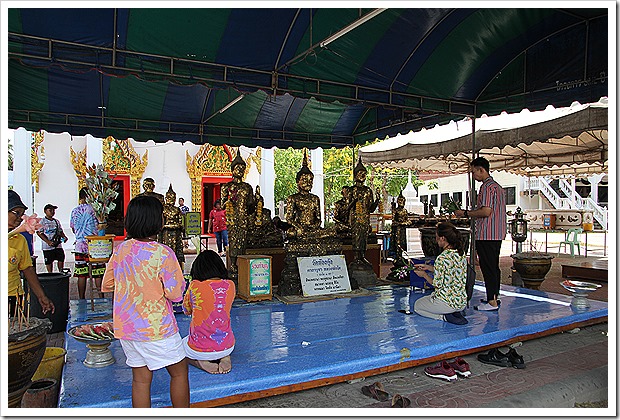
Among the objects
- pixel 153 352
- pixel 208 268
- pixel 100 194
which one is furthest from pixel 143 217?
pixel 100 194

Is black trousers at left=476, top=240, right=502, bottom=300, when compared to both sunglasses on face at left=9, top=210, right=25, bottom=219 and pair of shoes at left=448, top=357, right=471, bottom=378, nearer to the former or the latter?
pair of shoes at left=448, top=357, right=471, bottom=378

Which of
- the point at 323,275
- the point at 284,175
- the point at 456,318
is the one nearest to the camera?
the point at 456,318

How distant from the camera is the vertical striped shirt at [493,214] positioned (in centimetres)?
518

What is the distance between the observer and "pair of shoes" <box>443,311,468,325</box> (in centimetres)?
462

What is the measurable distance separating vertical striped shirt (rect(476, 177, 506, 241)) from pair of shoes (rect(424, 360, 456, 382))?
6.24 ft

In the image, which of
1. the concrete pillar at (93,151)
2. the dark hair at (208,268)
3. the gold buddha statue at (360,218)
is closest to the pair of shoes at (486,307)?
the gold buddha statue at (360,218)

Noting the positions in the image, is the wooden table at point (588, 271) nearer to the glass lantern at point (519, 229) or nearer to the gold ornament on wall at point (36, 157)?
the glass lantern at point (519, 229)

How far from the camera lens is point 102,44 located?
476cm

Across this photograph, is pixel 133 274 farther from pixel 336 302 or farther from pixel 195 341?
pixel 336 302

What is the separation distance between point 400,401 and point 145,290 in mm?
1903

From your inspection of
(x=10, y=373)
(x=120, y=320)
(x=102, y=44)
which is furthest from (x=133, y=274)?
(x=102, y=44)

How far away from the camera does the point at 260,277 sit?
229 inches

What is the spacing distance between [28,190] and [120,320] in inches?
489

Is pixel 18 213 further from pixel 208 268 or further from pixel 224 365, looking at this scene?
pixel 224 365
